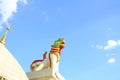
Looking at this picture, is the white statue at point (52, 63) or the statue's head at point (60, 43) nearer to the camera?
the white statue at point (52, 63)

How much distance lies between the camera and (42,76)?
17938 mm

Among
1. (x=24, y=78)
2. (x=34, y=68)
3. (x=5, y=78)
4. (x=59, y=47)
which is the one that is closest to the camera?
(x=5, y=78)

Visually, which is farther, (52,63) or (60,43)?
(60,43)

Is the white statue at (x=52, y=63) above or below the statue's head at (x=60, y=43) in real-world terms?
A: below

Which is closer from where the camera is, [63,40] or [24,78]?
[24,78]

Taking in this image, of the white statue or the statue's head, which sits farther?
the statue's head

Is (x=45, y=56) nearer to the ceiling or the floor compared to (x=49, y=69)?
nearer to the ceiling

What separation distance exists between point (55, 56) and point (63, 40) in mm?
1646

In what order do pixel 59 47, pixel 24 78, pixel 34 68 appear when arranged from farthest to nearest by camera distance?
pixel 59 47 < pixel 34 68 < pixel 24 78

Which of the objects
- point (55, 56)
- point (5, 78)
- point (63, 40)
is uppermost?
point (63, 40)

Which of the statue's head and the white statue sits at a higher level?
the statue's head

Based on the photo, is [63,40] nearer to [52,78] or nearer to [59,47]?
[59,47]

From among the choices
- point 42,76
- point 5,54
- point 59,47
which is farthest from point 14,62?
point 59,47

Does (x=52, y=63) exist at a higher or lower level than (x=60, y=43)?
lower
